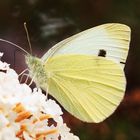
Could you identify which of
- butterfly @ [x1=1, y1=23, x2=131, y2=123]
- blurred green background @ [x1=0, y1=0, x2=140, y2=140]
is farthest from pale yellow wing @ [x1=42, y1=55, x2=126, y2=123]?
blurred green background @ [x1=0, y1=0, x2=140, y2=140]

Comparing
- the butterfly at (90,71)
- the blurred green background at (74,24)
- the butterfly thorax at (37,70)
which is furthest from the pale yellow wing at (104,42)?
the blurred green background at (74,24)

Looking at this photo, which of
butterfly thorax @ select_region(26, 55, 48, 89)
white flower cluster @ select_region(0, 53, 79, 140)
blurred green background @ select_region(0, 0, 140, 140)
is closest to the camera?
white flower cluster @ select_region(0, 53, 79, 140)

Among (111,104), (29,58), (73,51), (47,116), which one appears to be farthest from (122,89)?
(47,116)

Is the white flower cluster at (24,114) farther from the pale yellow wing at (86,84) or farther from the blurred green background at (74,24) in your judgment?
the blurred green background at (74,24)

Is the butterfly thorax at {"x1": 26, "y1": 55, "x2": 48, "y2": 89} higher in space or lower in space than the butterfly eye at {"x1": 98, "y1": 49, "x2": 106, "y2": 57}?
lower

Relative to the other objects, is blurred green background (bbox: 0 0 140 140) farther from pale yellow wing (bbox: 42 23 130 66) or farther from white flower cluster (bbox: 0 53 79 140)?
white flower cluster (bbox: 0 53 79 140)

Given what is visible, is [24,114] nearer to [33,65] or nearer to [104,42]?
[33,65]

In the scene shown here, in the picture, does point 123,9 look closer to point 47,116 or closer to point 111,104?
point 111,104
